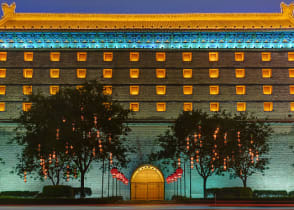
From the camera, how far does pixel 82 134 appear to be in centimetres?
3538

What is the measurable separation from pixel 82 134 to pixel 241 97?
21.7 meters

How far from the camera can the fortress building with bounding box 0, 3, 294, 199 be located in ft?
156

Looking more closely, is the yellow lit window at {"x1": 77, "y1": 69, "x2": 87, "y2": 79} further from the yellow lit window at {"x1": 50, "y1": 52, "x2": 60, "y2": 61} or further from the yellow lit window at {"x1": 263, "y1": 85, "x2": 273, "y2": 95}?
the yellow lit window at {"x1": 263, "y1": 85, "x2": 273, "y2": 95}

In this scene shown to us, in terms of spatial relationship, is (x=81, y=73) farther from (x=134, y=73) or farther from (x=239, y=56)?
(x=239, y=56)

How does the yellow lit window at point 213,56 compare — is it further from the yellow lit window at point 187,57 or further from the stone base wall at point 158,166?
the stone base wall at point 158,166

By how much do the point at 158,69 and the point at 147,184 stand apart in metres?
13.9

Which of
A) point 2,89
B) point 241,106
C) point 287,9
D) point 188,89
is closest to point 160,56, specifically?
point 188,89

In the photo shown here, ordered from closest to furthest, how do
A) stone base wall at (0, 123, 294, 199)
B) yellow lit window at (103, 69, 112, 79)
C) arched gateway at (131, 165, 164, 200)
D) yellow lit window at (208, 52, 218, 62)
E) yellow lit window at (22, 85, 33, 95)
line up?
stone base wall at (0, 123, 294, 199)
arched gateway at (131, 165, 164, 200)
yellow lit window at (22, 85, 33, 95)
yellow lit window at (103, 69, 112, 79)
yellow lit window at (208, 52, 218, 62)

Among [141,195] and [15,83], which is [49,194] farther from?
[15,83]

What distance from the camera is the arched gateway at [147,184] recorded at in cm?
4591

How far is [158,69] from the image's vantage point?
49375mm

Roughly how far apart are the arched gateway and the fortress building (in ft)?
0.76

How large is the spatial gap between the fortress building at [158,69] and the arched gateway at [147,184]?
231mm

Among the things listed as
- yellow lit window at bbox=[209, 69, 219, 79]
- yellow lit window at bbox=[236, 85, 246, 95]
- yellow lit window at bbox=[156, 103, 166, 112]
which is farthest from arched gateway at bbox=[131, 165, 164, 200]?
yellow lit window at bbox=[236, 85, 246, 95]
